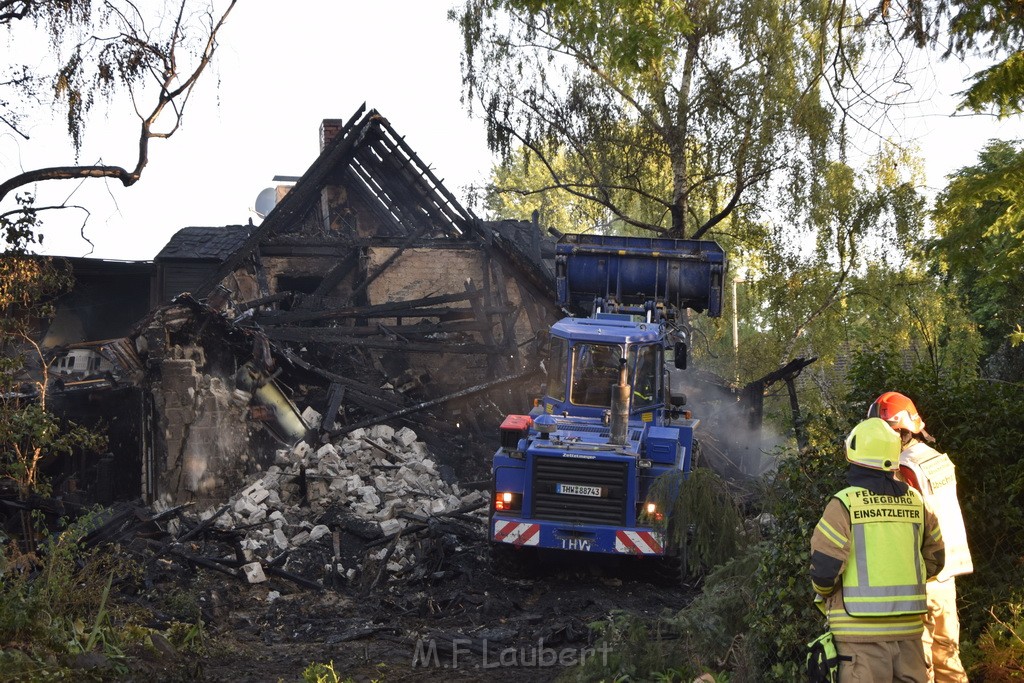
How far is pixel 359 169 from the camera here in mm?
21109

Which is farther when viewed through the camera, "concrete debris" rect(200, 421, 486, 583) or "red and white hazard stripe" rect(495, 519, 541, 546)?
"concrete debris" rect(200, 421, 486, 583)

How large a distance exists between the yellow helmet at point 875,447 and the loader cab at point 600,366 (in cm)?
657

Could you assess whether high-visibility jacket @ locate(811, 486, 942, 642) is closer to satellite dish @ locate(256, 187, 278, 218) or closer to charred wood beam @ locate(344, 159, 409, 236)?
charred wood beam @ locate(344, 159, 409, 236)

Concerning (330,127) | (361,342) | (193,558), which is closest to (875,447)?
(193,558)

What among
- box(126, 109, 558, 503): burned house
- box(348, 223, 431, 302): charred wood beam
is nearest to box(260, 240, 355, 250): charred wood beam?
box(126, 109, 558, 503): burned house

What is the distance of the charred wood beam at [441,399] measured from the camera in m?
16.4

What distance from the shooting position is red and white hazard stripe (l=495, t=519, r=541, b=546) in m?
10.4

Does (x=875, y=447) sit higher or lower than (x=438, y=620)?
higher

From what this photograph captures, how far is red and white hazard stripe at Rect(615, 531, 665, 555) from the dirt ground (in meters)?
0.50

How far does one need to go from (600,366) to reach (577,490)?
1741 millimetres

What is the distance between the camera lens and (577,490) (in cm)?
1049

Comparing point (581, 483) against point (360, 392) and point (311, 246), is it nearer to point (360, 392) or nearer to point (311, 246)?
point (360, 392)

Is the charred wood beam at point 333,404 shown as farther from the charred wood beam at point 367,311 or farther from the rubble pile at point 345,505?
the charred wood beam at point 367,311

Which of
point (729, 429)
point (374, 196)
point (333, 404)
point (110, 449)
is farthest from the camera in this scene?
point (374, 196)
